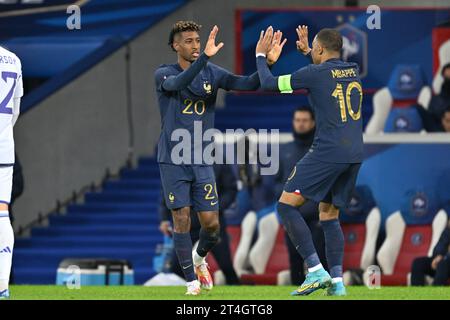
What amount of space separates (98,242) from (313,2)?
5284 mm

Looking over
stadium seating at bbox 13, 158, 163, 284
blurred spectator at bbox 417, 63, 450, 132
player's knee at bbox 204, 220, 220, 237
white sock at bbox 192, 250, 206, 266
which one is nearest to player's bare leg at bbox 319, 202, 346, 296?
player's knee at bbox 204, 220, 220, 237

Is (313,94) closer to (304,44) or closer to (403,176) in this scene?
(304,44)

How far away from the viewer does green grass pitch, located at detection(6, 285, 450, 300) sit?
43.5 feet

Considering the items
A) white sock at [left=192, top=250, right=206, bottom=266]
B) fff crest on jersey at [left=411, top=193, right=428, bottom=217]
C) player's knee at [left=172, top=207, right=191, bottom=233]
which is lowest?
white sock at [left=192, top=250, right=206, bottom=266]

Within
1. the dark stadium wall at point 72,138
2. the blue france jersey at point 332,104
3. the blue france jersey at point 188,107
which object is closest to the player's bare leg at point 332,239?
the blue france jersey at point 332,104

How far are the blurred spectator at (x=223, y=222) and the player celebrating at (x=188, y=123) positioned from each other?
4141 millimetres

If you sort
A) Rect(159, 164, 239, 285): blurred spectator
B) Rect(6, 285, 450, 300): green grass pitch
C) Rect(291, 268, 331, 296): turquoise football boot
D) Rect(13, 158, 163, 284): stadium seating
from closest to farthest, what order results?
Rect(291, 268, 331, 296): turquoise football boot → Rect(6, 285, 450, 300): green grass pitch → Rect(159, 164, 239, 285): blurred spectator → Rect(13, 158, 163, 284): stadium seating

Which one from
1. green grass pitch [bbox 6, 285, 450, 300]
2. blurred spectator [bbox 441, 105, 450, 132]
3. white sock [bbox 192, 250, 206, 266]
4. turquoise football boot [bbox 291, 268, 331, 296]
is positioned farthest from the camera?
blurred spectator [bbox 441, 105, 450, 132]

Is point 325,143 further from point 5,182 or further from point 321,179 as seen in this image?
point 5,182

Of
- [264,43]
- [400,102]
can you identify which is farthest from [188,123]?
[400,102]

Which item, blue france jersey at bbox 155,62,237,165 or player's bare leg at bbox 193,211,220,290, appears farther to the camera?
player's bare leg at bbox 193,211,220,290

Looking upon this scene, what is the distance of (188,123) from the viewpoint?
43.9ft

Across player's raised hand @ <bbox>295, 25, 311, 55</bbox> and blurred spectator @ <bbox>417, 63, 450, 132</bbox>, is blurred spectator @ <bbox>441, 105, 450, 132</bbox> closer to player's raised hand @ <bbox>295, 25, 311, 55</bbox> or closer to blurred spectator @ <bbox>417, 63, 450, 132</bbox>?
blurred spectator @ <bbox>417, 63, 450, 132</bbox>

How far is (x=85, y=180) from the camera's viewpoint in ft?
75.7
